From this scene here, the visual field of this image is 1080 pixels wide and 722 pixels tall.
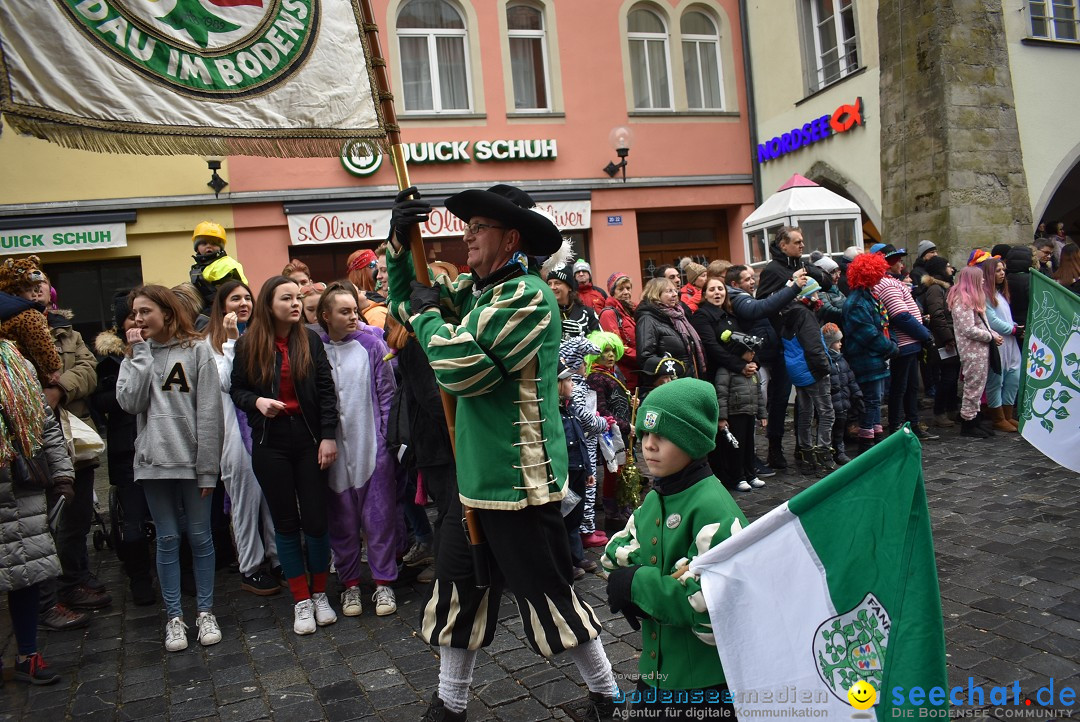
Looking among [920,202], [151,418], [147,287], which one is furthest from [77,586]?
[920,202]

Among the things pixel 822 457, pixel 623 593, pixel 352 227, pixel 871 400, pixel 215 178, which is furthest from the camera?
pixel 352 227

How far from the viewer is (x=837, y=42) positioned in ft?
49.5

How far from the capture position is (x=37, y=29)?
2.93 metres

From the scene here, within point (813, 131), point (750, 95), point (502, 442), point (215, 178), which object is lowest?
point (502, 442)

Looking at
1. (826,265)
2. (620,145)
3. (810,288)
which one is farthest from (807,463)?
(620,145)

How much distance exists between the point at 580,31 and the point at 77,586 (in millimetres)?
13705

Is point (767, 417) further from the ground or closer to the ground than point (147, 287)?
closer to the ground

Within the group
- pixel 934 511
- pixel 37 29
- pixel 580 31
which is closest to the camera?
pixel 37 29

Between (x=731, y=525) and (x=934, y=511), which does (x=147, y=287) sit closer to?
(x=731, y=525)

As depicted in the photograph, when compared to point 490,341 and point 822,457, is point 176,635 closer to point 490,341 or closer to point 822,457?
point 490,341

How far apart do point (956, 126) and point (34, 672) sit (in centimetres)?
1297

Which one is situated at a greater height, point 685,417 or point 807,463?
point 685,417

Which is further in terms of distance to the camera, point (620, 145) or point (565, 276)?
point (620, 145)

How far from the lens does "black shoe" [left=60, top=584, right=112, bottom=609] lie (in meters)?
5.05
